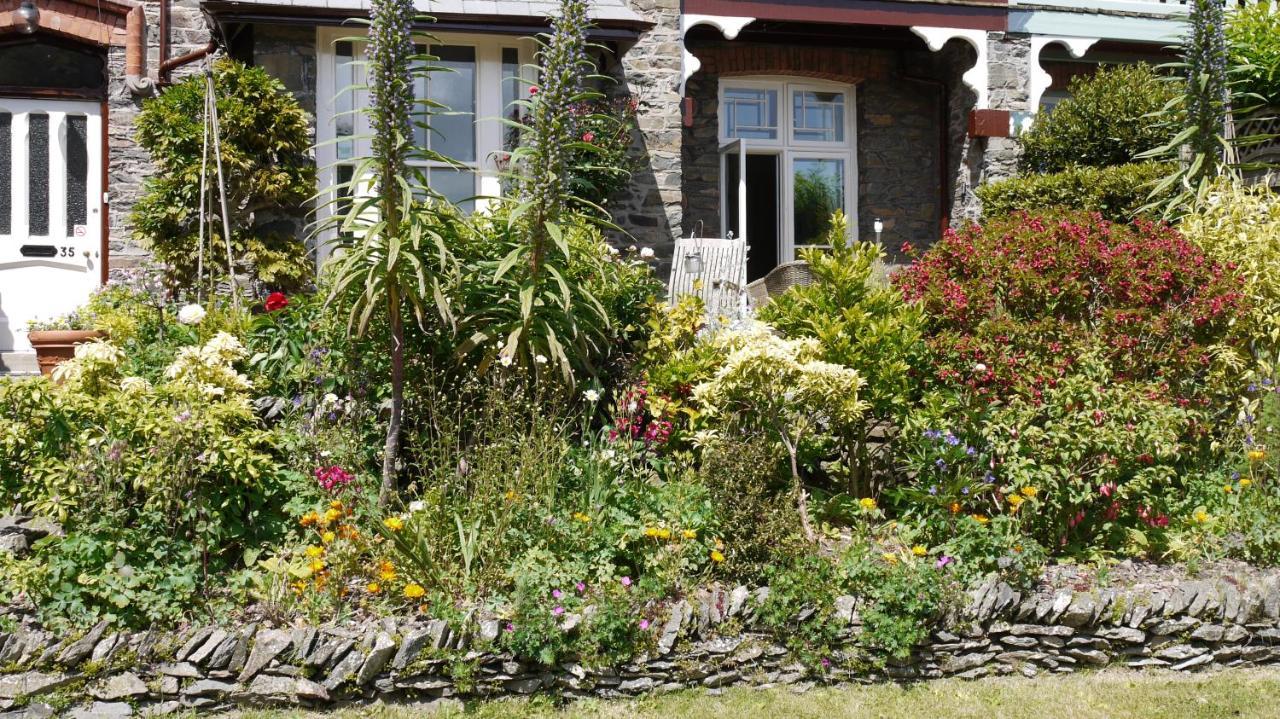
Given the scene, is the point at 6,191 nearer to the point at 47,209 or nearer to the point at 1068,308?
the point at 47,209

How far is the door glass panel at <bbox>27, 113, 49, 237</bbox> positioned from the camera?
8586mm

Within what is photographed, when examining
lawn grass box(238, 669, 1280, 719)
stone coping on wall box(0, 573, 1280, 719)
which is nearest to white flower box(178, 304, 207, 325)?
stone coping on wall box(0, 573, 1280, 719)

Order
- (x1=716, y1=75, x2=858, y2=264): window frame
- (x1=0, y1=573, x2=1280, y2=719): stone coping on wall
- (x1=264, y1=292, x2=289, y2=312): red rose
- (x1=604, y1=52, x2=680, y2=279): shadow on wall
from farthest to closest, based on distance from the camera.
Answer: (x1=716, y1=75, x2=858, y2=264): window frame
(x1=604, y1=52, x2=680, y2=279): shadow on wall
(x1=264, y1=292, x2=289, y2=312): red rose
(x1=0, y1=573, x2=1280, y2=719): stone coping on wall

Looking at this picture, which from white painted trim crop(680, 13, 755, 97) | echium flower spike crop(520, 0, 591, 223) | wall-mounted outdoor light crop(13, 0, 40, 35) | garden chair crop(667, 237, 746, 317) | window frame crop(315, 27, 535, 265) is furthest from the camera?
white painted trim crop(680, 13, 755, 97)

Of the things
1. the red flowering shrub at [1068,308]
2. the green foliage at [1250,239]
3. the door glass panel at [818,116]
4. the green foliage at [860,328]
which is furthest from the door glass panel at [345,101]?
the green foliage at [1250,239]

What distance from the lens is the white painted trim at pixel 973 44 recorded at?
9.61 m

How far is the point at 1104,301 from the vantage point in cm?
520

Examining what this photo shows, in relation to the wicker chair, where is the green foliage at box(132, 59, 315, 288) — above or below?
above

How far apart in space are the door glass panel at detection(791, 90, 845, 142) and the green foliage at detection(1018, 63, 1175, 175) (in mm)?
2022

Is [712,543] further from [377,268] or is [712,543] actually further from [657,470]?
[377,268]

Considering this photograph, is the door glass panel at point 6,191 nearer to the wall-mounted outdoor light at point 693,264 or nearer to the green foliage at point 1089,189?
the wall-mounted outdoor light at point 693,264

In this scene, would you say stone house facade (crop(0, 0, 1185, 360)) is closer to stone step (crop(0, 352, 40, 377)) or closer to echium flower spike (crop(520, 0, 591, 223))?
stone step (crop(0, 352, 40, 377))

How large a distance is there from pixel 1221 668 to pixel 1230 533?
835mm

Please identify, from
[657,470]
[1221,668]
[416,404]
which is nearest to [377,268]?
[416,404]
